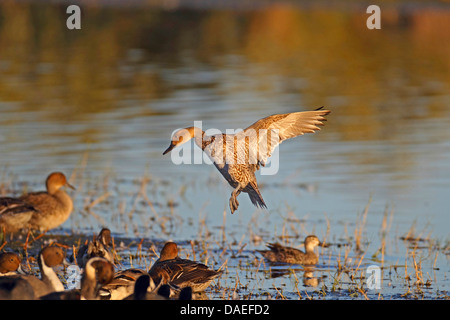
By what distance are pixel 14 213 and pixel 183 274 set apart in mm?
3096

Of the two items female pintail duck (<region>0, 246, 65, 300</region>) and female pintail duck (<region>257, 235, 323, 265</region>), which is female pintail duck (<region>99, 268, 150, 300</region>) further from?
female pintail duck (<region>257, 235, 323, 265</region>)

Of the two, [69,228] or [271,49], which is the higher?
[271,49]

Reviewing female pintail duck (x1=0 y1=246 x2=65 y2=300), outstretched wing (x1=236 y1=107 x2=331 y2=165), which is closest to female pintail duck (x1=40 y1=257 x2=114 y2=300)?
female pintail duck (x1=0 y1=246 x2=65 y2=300)

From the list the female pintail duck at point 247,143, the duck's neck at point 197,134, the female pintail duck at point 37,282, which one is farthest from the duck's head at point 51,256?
the duck's neck at point 197,134

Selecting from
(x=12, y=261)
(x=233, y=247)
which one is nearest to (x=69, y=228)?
(x=233, y=247)

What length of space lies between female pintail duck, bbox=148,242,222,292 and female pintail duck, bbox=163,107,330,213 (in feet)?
2.48

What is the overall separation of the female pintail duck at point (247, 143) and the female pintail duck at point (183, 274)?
76 cm

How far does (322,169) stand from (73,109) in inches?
353

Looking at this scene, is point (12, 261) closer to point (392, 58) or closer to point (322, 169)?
point (322, 169)

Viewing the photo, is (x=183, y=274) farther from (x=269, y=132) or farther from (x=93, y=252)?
(x=269, y=132)

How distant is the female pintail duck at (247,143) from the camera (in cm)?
802

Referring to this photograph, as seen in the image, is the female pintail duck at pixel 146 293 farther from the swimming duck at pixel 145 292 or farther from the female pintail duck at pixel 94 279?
the female pintail duck at pixel 94 279
